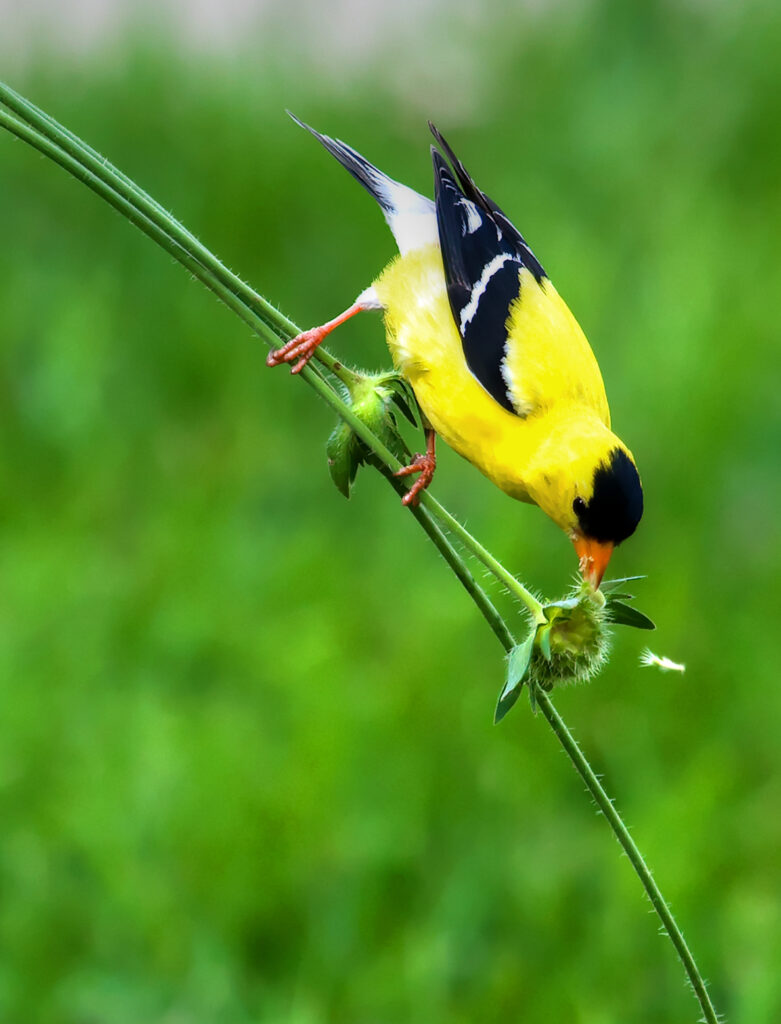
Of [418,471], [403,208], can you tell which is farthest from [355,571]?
[418,471]

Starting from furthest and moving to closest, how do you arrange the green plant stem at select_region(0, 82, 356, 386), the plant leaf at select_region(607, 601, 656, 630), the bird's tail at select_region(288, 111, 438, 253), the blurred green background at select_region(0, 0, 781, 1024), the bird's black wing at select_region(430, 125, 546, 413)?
the blurred green background at select_region(0, 0, 781, 1024), the bird's tail at select_region(288, 111, 438, 253), the bird's black wing at select_region(430, 125, 546, 413), the plant leaf at select_region(607, 601, 656, 630), the green plant stem at select_region(0, 82, 356, 386)

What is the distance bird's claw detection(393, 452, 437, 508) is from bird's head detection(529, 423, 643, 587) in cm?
18

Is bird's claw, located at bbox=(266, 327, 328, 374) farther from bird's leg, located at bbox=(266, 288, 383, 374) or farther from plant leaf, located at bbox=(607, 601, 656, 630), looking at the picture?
plant leaf, located at bbox=(607, 601, 656, 630)

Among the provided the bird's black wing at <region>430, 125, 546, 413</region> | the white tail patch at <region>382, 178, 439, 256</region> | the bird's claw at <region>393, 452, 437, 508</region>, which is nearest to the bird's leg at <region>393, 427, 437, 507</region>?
the bird's claw at <region>393, 452, 437, 508</region>

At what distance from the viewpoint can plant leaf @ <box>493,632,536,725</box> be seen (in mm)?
1435

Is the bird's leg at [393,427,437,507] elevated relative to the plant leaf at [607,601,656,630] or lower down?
lower down

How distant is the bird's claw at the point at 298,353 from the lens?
5.20 ft

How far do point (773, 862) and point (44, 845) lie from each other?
171 centimetres

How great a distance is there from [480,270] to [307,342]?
53 cm

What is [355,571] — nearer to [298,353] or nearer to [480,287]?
[480,287]

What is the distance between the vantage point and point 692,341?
4.90 metres

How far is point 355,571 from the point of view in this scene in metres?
4.32

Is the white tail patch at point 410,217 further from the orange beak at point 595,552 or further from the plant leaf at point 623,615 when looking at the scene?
the plant leaf at point 623,615

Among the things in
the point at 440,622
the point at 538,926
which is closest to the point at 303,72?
the point at 440,622
